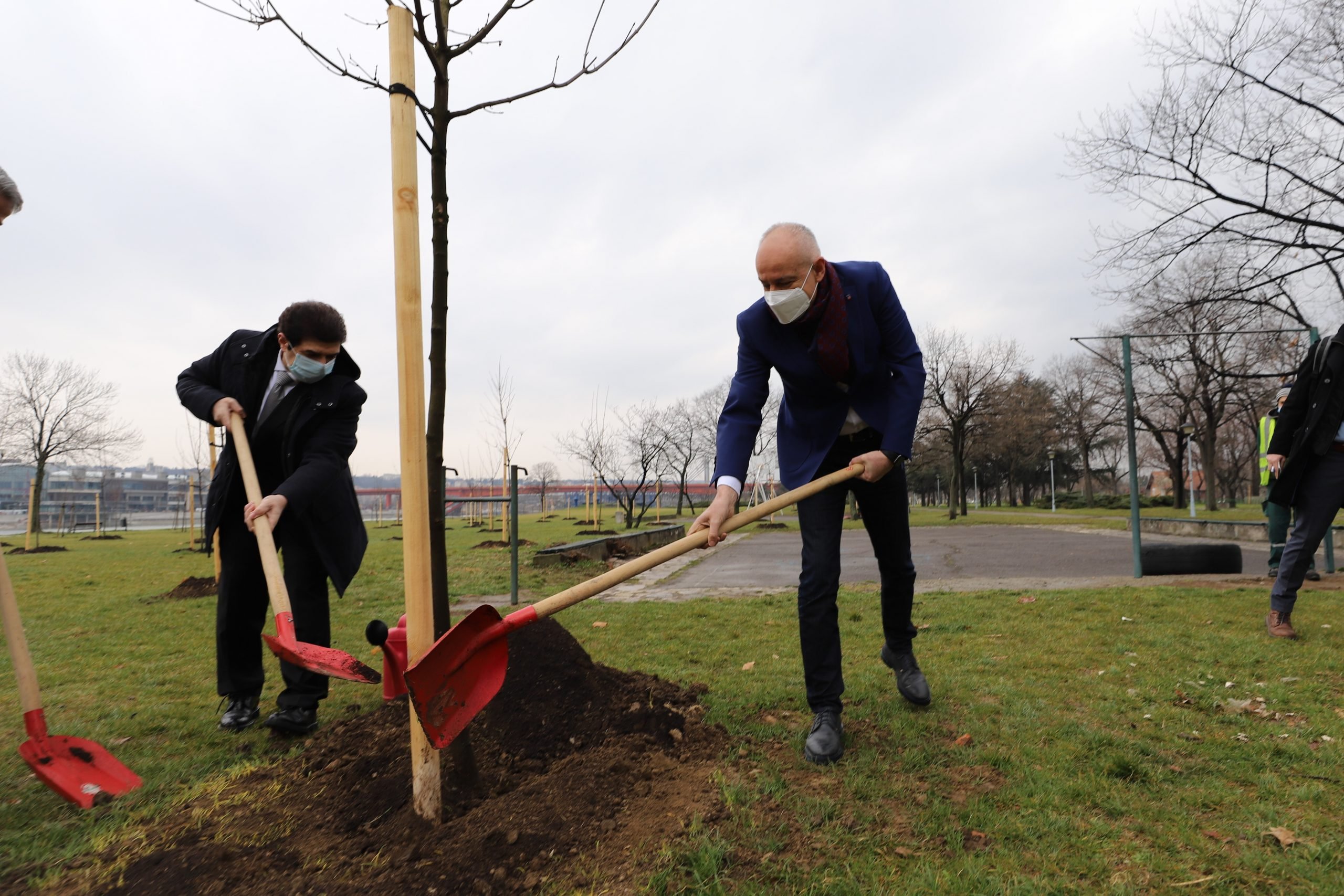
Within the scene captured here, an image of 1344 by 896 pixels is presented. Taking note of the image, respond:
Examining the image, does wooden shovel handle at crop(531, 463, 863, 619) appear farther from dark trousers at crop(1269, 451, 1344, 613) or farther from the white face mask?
dark trousers at crop(1269, 451, 1344, 613)

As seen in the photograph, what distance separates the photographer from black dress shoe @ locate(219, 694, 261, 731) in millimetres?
3203

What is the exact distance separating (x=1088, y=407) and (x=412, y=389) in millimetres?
49959

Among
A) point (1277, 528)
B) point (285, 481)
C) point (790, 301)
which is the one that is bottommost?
point (1277, 528)

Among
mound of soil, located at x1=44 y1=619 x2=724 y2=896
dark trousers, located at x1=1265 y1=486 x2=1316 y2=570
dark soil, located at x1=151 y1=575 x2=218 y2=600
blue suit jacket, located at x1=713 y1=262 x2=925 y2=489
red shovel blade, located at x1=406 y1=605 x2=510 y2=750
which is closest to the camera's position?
mound of soil, located at x1=44 y1=619 x2=724 y2=896

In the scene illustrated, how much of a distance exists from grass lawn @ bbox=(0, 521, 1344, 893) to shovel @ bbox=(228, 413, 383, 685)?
22.1 inches

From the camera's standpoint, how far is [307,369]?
310cm

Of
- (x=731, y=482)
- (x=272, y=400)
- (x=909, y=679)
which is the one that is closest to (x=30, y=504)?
(x=272, y=400)

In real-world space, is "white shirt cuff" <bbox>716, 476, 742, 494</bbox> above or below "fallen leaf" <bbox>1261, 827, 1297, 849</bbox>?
above

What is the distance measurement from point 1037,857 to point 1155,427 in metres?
38.6

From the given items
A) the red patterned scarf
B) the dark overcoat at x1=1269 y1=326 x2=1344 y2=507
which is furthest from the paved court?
the red patterned scarf

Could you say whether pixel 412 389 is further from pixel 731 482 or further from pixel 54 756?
pixel 54 756

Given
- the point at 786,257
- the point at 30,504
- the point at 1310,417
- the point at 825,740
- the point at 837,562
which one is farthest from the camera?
the point at 30,504

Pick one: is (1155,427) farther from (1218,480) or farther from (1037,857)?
(1037,857)

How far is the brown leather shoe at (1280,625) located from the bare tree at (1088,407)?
3671cm
